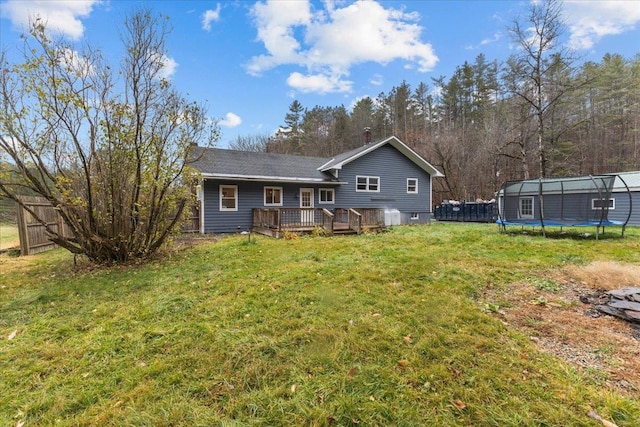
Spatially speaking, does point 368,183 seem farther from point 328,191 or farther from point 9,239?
point 9,239

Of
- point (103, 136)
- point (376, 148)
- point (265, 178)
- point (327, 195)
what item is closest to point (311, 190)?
point (327, 195)

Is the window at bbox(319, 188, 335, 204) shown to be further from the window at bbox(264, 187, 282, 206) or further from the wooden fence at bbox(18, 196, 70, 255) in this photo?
the wooden fence at bbox(18, 196, 70, 255)

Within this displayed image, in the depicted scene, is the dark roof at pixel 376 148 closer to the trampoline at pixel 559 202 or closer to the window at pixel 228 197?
the window at pixel 228 197

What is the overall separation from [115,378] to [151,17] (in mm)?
6864

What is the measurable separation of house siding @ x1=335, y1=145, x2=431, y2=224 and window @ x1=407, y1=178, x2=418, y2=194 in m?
0.22

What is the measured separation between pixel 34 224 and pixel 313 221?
8.66 m

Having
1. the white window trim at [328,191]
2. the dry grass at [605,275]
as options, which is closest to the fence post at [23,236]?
the white window trim at [328,191]

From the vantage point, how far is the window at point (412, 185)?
1717cm

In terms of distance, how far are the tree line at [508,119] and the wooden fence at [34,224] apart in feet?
53.7

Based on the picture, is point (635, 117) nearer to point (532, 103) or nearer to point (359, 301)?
point (532, 103)

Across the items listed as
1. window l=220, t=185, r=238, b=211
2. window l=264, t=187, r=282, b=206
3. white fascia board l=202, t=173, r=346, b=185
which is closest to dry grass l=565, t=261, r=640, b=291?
white fascia board l=202, t=173, r=346, b=185

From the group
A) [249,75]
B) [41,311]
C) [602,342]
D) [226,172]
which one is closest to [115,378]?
[41,311]

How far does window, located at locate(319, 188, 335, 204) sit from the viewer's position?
15008 mm

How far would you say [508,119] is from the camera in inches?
826
